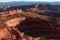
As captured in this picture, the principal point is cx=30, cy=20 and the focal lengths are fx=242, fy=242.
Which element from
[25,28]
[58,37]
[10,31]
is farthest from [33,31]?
[10,31]

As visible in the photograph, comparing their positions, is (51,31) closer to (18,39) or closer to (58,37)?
(58,37)

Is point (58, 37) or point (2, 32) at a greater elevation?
point (2, 32)

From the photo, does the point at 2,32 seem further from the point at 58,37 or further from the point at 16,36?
the point at 58,37

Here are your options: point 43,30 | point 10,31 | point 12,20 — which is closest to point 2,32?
point 10,31

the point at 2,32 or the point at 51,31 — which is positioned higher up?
the point at 2,32

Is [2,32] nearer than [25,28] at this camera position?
Yes

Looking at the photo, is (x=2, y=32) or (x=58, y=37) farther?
(x=58, y=37)

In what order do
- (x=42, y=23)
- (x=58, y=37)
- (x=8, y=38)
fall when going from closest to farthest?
1. (x=8, y=38)
2. (x=58, y=37)
3. (x=42, y=23)

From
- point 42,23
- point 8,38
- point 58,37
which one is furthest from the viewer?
point 42,23
